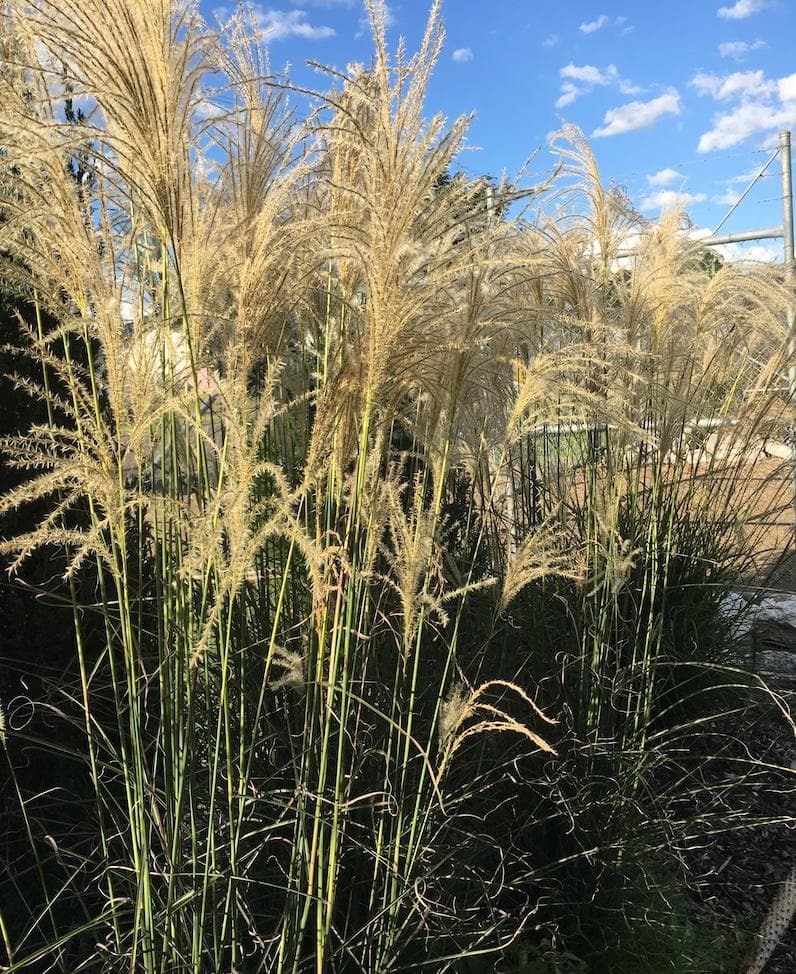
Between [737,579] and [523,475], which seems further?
[737,579]

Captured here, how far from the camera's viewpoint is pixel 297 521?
1.27 metres

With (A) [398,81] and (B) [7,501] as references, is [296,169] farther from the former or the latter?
(B) [7,501]

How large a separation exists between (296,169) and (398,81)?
36 centimetres

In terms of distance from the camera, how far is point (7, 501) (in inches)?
45.5

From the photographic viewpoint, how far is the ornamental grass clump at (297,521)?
130 cm

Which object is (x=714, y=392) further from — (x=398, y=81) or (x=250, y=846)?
(x=250, y=846)

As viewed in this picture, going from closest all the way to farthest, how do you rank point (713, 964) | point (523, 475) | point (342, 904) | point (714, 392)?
point (342, 904)
point (713, 964)
point (523, 475)
point (714, 392)

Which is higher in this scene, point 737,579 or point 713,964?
point 737,579

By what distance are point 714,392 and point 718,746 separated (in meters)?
1.69

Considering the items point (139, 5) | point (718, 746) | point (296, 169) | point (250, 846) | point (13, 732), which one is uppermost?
point (139, 5)

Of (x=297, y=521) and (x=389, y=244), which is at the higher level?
(x=389, y=244)

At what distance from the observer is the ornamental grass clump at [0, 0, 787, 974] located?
130cm

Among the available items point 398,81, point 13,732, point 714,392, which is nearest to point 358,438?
point 398,81

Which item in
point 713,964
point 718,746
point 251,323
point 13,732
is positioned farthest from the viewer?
point 718,746
